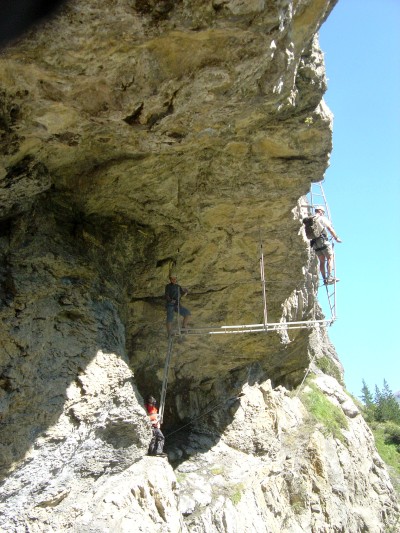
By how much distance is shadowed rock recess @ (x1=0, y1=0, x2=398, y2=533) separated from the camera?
5.55 meters

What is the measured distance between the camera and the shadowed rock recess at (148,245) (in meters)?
5.55

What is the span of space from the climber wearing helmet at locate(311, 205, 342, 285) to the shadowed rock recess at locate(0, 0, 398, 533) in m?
0.49

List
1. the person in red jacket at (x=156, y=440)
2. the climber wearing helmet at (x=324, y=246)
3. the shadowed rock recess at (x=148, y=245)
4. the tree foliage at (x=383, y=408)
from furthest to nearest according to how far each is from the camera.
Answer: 1. the tree foliage at (x=383, y=408)
2. the climber wearing helmet at (x=324, y=246)
3. the person in red jacket at (x=156, y=440)
4. the shadowed rock recess at (x=148, y=245)

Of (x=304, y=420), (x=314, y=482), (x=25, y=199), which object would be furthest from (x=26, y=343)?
(x=304, y=420)

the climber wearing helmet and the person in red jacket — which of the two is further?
the climber wearing helmet

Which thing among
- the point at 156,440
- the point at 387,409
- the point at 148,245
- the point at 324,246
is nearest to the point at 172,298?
the point at 148,245

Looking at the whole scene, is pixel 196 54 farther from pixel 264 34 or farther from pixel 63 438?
pixel 63 438

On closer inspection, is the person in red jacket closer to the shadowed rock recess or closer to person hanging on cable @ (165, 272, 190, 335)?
the shadowed rock recess

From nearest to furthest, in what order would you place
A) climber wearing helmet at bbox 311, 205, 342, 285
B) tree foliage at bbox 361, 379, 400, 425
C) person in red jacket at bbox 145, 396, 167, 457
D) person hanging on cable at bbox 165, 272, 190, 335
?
person in red jacket at bbox 145, 396, 167, 457 < person hanging on cable at bbox 165, 272, 190, 335 < climber wearing helmet at bbox 311, 205, 342, 285 < tree foliage at bbox 361, 379, 400, 425

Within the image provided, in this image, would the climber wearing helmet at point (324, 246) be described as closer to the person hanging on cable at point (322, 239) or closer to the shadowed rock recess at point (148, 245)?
the person hanging on cable at point (322, 239)

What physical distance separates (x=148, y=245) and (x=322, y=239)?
353 cm

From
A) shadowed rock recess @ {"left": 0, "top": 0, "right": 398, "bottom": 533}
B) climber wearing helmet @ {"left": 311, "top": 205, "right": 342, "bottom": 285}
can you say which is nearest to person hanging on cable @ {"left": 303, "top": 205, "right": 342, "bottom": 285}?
climber wearing helmet @ {"left": 311, "top": 205, "right": 342, "bottom": 285}

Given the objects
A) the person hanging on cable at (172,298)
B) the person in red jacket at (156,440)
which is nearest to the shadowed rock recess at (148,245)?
the person in red jacket at (156,440)

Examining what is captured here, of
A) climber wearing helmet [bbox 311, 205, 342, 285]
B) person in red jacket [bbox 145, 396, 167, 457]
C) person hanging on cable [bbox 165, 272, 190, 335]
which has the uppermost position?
climber wearing helmet [bbox 311, 205, 342, 285]
